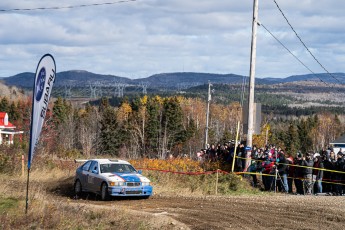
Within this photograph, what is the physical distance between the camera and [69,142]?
322 ft

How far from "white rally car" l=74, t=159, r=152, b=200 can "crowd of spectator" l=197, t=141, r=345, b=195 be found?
190 inches

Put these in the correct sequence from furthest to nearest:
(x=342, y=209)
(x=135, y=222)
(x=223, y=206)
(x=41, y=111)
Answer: (x=223, y=206), (x=342, y=209), (x=135, y=222), (x=41, y=111)

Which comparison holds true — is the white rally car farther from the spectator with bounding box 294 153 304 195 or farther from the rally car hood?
the spectator with bounding box 294 153 304 195

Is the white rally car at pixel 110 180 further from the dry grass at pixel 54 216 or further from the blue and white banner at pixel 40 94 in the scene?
the blue and white banner at pixel 40 94

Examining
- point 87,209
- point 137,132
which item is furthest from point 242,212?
point 137,132

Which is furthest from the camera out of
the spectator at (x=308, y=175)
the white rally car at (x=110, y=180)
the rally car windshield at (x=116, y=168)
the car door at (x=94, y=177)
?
the spectator at (x=308, y=175)

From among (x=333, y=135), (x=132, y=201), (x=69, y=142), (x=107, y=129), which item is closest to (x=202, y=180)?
(x=132, y=201)

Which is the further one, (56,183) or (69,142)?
(69,142)

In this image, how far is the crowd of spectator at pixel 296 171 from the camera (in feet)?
70.6

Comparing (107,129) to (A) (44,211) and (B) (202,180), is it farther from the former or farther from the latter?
(A) (44,211)

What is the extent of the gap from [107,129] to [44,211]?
262 ft

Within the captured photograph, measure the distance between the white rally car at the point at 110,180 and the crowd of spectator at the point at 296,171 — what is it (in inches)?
190

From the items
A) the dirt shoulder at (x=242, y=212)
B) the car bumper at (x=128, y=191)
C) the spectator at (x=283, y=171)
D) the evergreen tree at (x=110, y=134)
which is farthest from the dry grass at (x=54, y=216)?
the evergreen tree at (x=110, y=134)

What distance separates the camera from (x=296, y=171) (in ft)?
73.5
